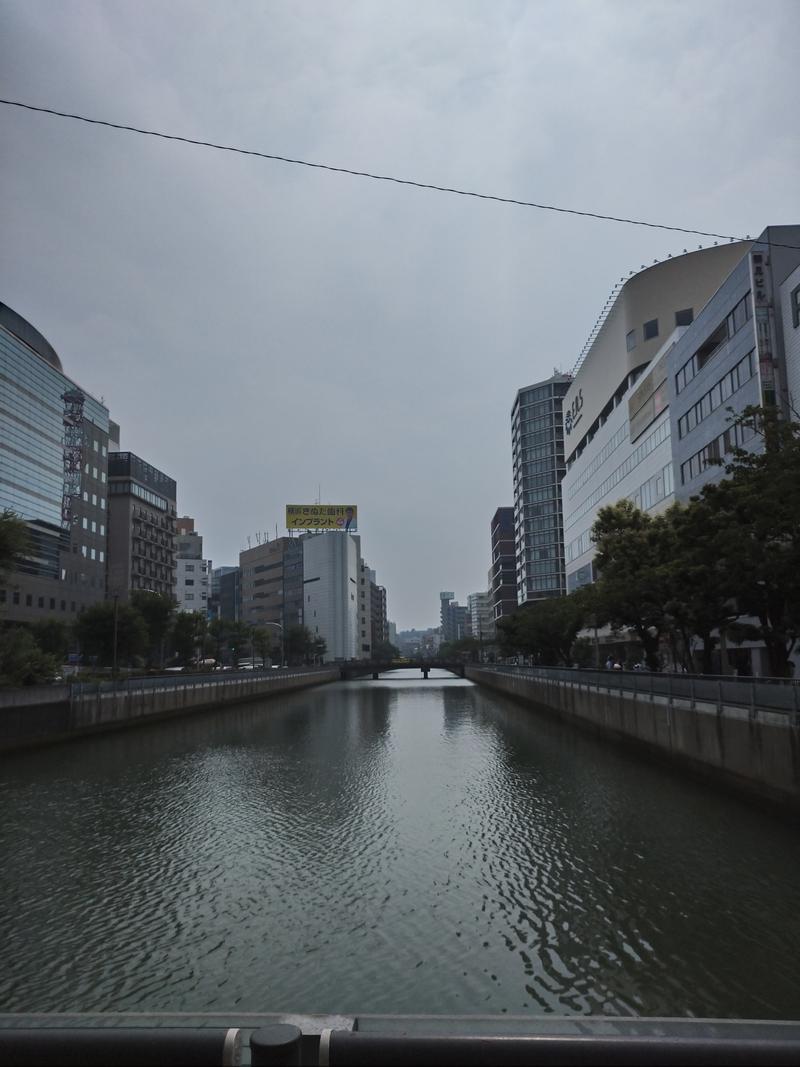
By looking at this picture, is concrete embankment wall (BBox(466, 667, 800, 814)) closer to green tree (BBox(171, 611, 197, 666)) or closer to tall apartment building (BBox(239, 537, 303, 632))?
green tree (BBox(171, 611, 197, 666))

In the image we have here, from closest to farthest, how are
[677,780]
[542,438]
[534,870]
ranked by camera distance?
[534,870] → [677,780] → [542,438]

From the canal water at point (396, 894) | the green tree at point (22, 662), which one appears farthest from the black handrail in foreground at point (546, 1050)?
the green tree at point (22, 662)

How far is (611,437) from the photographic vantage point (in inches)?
2960

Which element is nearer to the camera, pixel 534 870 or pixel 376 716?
pixel 534 870

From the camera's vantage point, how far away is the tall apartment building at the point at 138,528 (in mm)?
113375

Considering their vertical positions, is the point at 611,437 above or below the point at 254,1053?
above

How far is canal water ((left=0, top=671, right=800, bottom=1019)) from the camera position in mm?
9039

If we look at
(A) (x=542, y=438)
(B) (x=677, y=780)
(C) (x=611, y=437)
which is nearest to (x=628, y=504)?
(B) (x=677, y=780)

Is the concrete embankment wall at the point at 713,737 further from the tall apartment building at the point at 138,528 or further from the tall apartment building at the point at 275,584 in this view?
the tall apartment building at the point at 275,584

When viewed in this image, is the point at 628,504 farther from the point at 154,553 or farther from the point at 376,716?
the point at 154,553

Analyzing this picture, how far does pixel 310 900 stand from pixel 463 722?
34810 millimetres

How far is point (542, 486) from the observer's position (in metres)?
146

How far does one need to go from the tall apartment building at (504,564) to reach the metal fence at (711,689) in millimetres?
137836

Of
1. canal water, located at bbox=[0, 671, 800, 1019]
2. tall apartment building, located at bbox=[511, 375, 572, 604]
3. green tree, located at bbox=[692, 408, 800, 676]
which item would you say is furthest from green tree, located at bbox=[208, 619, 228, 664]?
green tree, located at bbox=[692, 408, 800, 676]
